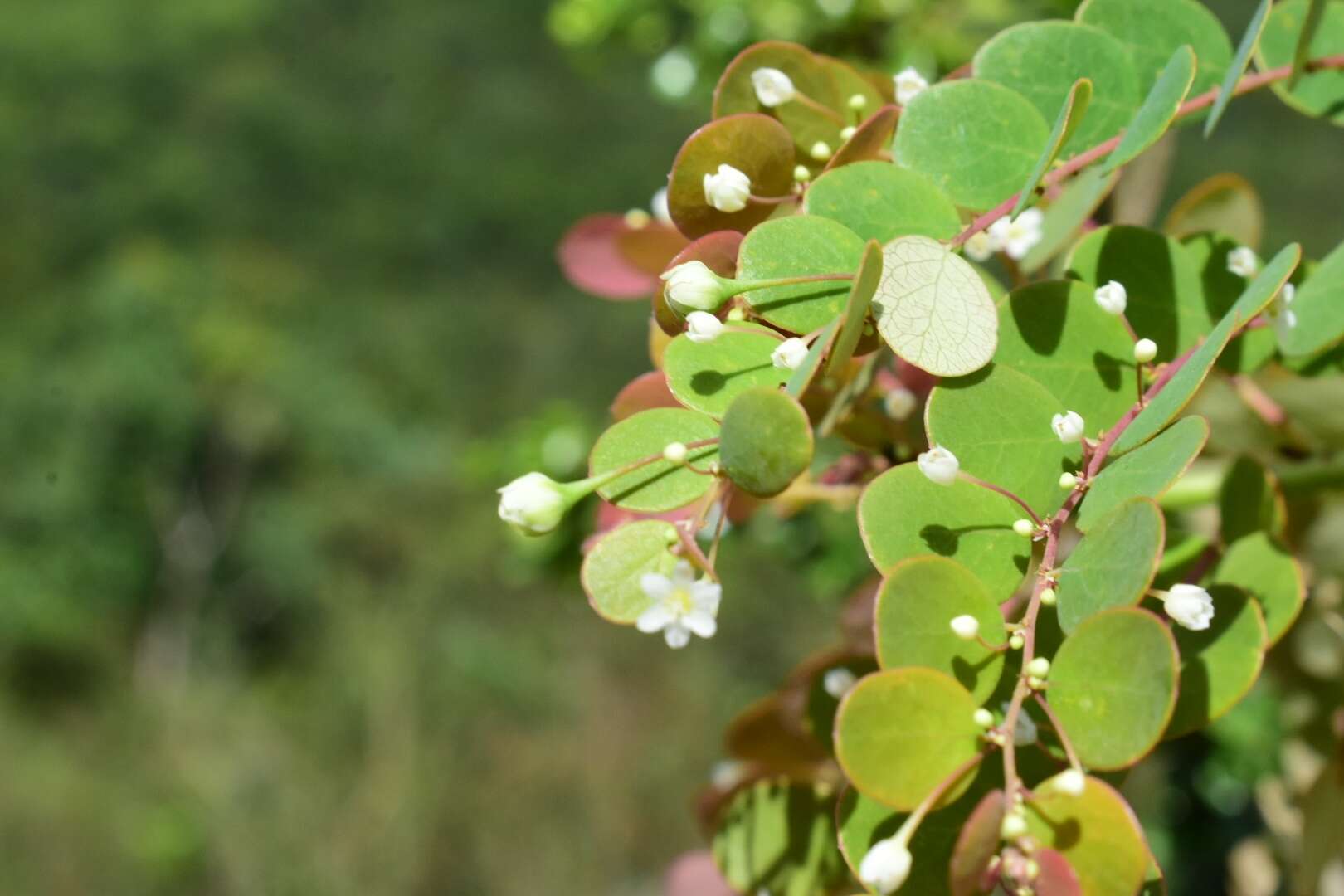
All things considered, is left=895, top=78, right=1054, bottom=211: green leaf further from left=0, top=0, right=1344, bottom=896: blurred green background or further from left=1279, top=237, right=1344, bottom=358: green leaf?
left=0, top=0, right=1344, bottom=896: blurred green background

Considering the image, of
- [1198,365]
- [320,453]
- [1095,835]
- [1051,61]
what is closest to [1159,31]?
[1051,61]

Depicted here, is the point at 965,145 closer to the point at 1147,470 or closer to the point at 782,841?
the point at 1147,470

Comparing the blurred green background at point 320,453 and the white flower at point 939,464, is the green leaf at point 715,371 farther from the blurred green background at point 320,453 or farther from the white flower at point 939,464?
the blurred green background at point 320,453

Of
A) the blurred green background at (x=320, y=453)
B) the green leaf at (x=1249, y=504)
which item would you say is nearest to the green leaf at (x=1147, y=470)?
the green leaf at (x=1249, y=504)

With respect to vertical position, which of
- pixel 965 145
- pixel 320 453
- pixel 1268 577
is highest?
pixel 965 145

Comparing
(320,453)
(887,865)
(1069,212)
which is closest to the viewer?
(887,865)

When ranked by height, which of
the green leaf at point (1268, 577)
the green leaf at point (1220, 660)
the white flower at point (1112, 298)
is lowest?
the green leaf at point (1268, 577)

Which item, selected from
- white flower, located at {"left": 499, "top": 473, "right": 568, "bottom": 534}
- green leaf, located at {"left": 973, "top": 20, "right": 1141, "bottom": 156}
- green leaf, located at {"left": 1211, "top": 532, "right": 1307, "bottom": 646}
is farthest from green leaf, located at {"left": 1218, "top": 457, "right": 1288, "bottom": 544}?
white flower, located at {"left": 499, "top": 473, "right": 568, "bottom": 534}
